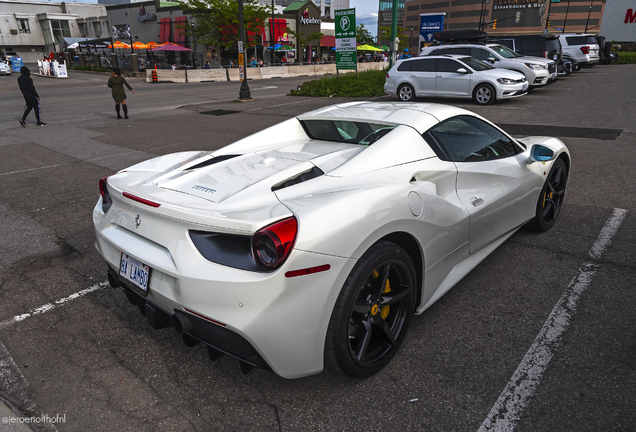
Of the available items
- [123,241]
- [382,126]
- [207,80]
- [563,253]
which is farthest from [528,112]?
[207,80]

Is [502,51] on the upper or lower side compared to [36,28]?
lower

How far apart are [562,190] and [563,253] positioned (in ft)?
3.16

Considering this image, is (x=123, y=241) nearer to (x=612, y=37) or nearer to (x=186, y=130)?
(x=186, y=130)

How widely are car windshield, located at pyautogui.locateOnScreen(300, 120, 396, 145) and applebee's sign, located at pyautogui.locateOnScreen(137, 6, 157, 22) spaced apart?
55425mm

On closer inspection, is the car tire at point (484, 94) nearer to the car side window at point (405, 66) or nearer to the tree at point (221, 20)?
the car side window at point (405, 66)

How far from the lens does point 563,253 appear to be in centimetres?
406

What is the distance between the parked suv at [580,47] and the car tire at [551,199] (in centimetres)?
2669

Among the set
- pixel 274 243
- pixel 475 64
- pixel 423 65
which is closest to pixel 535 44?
pixel 475 64

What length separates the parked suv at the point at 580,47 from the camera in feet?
86.7

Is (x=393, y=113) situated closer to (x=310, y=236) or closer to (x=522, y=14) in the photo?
(x=310, y=236)

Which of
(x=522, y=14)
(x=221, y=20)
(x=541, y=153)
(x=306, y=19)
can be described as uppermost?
(x=522, y=14)

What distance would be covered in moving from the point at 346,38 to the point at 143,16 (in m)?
41.4

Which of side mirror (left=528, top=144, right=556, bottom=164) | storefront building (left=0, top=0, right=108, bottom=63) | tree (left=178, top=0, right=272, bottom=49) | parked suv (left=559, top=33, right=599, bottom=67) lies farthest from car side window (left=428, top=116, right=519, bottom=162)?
storefront building (left=0, top=0, right=108, bottom=63)

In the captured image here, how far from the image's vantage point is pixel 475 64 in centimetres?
1477
